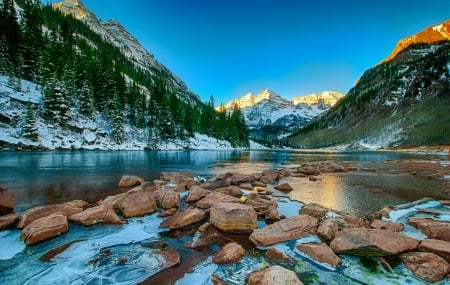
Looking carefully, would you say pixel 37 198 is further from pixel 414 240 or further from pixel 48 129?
pixel 48 129

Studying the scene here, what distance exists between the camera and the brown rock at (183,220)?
10.1 metres

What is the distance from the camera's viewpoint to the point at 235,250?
24.6 feet

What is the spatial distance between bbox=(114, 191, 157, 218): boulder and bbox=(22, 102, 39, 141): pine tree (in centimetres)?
5477

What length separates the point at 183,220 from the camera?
10.3 metres

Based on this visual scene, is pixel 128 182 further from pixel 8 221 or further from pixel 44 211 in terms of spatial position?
pixel 8 221

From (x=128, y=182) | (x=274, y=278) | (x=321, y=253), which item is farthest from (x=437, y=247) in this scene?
(x=128, y=182)

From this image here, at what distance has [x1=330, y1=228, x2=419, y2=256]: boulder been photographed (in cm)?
736

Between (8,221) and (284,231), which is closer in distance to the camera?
(284,231)

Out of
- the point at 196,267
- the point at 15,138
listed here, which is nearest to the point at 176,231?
the point at 196,267

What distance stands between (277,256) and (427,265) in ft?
13.6

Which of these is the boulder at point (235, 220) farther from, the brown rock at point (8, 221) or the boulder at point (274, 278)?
the brown rock at point (8, 221)

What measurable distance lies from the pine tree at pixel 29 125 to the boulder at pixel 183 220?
5791 cm

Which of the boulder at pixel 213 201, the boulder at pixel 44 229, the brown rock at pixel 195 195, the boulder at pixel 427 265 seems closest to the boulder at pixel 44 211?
the boulder at pixel 44 229

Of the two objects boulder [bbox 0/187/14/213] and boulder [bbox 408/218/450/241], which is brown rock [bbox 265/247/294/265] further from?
boulder [bbox 0/187/14/213]
